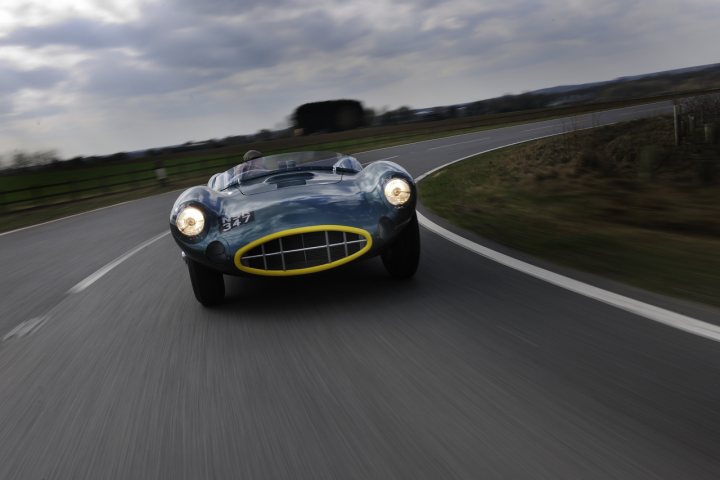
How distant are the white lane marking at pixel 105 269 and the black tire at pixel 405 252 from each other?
3.14 meters

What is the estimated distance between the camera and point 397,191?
4.79 meters

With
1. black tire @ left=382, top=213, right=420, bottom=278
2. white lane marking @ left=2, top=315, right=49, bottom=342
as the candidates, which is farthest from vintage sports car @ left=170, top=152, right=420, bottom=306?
white lane marking @ left=2, top=315, right=49, bottom=342

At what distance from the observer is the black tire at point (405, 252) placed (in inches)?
192

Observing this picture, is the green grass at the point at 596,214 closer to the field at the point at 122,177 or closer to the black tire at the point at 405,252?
the black tire at the point at 405,252

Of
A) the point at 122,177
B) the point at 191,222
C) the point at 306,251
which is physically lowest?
the point at 122,177

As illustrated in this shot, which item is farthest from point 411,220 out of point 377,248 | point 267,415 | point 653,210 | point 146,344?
point 653,210

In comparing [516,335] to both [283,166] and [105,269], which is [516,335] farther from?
[105,269]

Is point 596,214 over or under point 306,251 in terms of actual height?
under

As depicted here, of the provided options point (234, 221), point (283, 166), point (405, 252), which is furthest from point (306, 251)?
point (283, 166)

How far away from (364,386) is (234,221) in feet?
6.48

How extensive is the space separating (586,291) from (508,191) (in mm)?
7200

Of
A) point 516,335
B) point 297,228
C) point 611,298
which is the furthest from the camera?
point 297,228

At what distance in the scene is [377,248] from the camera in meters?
4.55

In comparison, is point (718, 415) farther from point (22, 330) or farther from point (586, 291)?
point (22, 330)
